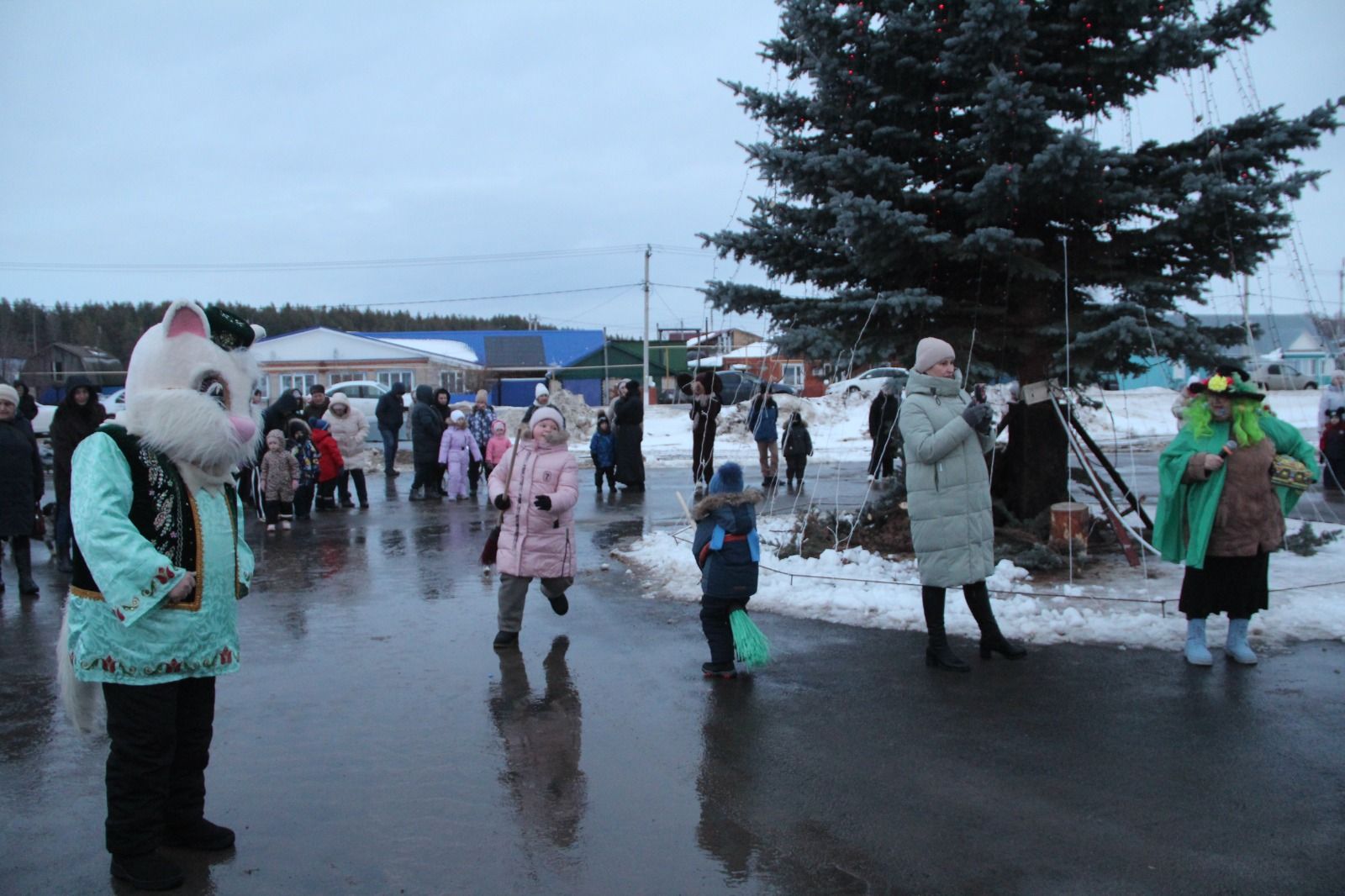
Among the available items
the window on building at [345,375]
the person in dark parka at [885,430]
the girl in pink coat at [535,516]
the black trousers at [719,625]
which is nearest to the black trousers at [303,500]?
the person in dark parka at [885,430]

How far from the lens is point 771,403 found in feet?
58.9

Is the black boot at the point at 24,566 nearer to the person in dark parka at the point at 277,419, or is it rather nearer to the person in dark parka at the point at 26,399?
the person in dark parka at the point at 26,399

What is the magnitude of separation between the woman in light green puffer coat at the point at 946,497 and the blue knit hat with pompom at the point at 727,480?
1.06 metres

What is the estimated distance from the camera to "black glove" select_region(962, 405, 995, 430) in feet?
20.0

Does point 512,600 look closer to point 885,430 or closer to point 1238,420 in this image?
point 1238,420

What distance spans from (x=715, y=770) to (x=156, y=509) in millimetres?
2694

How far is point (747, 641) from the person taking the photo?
6336 millimetres

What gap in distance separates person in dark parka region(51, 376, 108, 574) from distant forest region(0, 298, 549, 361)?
4248 cm

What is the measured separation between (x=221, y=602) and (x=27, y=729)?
2.51 m

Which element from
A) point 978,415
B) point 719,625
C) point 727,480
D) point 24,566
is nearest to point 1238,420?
point 978,415

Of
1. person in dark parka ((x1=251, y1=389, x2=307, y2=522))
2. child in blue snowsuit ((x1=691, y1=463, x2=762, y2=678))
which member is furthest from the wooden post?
person in dark parka ((x1=251, y1=389, x2=307, y2=522))

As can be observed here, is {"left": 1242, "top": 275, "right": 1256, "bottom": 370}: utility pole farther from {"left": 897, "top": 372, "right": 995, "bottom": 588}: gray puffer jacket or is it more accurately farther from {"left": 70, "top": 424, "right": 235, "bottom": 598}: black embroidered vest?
{"left": 70, "top": 424, "right": 235, "bottom": 598}: black embroidered vest

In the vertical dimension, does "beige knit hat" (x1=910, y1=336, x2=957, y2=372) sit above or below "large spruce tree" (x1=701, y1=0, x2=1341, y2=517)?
below

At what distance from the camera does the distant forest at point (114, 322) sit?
6654 cm
